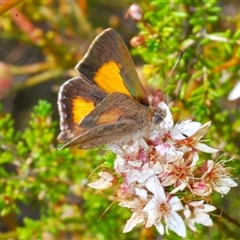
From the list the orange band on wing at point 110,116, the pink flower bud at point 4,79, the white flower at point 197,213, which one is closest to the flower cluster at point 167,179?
the white flower at point 197,213

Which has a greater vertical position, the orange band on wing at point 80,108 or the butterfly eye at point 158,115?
the orange band on wing at point 80,108

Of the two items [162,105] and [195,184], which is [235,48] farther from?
[195,184]

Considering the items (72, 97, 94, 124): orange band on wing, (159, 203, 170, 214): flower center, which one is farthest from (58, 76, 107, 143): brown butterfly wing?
(159, 203, 170, 214): flower center

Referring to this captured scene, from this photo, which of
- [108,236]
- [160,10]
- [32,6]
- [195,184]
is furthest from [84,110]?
[32,6]

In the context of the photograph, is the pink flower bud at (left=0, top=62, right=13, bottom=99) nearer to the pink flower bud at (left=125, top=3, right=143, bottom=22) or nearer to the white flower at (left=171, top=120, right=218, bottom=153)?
the pink flower bud at (left=125, top=3, right=143, bottom=22)

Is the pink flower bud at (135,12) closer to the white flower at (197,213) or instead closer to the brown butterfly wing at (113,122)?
the brown butterfly wing at (113,122)
